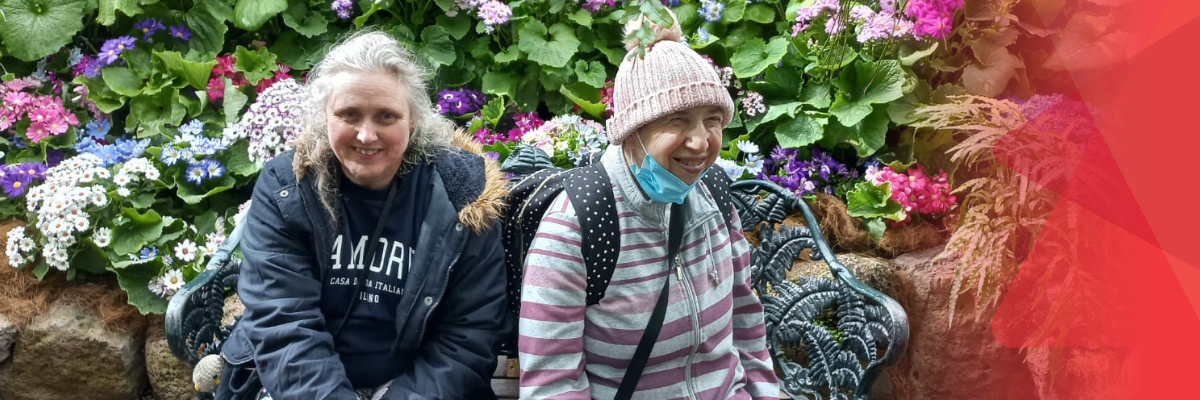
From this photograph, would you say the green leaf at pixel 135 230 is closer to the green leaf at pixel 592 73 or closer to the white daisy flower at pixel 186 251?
the white daisy flower at pixel 186 251

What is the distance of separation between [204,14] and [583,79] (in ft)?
5.80

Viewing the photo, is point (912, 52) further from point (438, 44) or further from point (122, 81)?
point (122, 81)

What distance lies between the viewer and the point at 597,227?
2248mm

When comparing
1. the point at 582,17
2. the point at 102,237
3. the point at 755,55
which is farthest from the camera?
the point at 582,17

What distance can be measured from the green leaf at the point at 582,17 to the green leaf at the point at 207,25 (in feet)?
5.08

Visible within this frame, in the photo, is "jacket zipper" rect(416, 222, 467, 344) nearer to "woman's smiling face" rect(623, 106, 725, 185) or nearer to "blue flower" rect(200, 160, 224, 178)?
"woman's smiling face" rect(623, 106, 725, 185)

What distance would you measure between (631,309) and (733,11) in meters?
2.24

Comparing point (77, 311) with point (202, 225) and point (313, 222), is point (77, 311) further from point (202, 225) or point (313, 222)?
point (313, 222)

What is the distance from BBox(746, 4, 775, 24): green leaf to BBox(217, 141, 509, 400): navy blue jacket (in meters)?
2.13

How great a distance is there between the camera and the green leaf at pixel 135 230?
11.7ft

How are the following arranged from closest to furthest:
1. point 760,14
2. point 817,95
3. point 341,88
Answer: point 341,88, point 817,95, point 760,14

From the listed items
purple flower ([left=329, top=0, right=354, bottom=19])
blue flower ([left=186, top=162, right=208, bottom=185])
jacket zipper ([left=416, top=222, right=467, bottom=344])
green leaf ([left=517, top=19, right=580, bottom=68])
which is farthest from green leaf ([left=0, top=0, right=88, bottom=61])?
jacket zipper ([left=416, top=222, right=467, bottom=344])

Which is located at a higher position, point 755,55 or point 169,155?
point 755,55

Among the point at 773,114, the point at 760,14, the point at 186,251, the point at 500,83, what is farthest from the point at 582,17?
the point at 186,251
